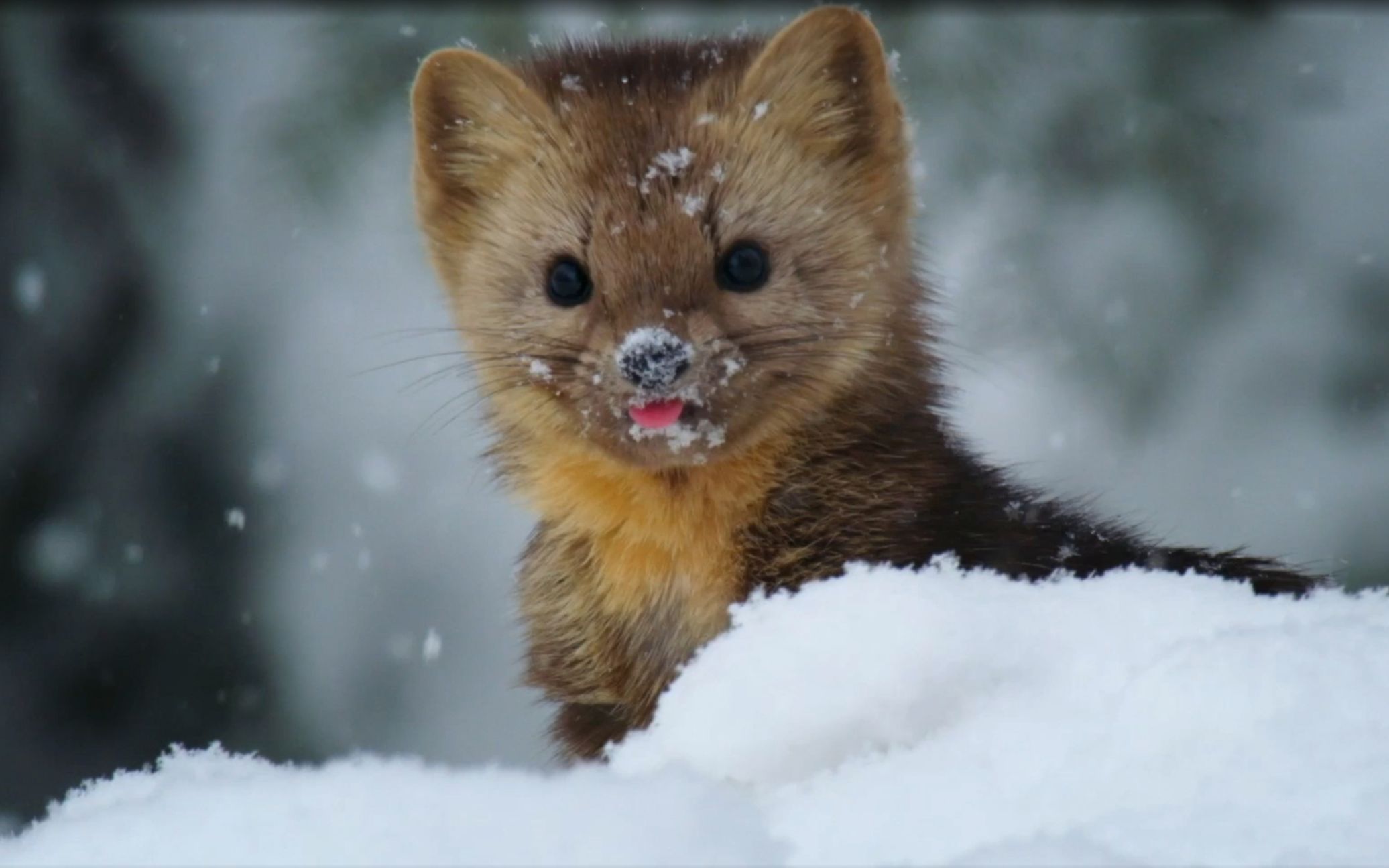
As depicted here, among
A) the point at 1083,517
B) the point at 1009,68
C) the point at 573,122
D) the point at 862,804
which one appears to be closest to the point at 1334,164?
the point at 1009,68

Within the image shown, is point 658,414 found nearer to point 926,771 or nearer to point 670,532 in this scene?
point 670,532

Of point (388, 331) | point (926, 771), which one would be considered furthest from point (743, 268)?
point (388, 331)

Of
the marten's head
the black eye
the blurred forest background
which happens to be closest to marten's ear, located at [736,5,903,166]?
the marten's head

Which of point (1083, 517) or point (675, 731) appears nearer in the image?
point (675, 731)

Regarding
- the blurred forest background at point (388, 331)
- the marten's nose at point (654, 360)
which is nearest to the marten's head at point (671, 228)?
the marten's nose at point (654, 360)

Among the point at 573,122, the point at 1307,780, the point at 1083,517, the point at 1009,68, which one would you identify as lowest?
the point at 1307,780

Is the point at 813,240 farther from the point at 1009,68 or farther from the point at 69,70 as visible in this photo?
the point at 69,70

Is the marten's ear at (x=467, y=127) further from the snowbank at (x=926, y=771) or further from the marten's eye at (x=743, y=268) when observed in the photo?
the snowbank at (x=926, y=771)

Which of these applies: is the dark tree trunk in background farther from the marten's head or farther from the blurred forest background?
the marten's head
